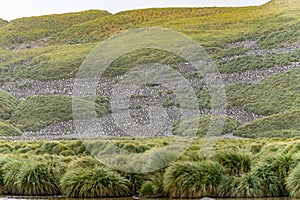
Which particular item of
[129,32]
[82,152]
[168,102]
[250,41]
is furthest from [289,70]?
[82,152]

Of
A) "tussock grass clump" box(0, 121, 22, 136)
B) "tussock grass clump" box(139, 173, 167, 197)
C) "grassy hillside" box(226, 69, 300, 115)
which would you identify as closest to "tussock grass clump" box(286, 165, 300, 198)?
"tussock grass clump" box(139, 173, 167, 197)

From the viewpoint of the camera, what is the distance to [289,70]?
122750 mm

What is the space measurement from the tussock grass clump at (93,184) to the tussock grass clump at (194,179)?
6.21ft

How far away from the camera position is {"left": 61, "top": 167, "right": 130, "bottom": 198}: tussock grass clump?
23281 mm

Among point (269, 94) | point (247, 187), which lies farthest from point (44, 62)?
point (247, 187)

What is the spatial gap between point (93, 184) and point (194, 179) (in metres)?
3.81

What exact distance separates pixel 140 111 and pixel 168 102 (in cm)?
703

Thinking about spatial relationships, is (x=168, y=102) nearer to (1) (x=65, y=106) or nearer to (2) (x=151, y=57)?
(1) (x=65, y=106)

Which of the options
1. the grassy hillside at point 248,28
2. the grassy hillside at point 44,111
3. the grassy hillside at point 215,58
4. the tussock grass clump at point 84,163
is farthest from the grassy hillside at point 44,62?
the tussock grass clump at point 84,163

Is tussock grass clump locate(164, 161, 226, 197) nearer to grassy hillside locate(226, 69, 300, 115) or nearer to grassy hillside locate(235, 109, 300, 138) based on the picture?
grassy hillside locate(235, 109, 300, 138)

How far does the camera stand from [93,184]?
23.3 metres

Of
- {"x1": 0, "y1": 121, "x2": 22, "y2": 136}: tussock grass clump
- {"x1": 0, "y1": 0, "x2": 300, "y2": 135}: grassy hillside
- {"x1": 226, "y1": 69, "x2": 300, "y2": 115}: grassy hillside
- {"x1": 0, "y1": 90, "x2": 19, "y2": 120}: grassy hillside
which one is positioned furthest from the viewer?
{"x1": 0, "y1": 90, "x2": 19, "y2": 120}: grassy hillside

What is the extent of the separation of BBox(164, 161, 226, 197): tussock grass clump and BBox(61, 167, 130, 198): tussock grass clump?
6.21 ft

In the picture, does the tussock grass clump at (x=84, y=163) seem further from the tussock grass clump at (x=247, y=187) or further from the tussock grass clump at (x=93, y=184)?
the tussock grass clump at (x=247, y=187)
